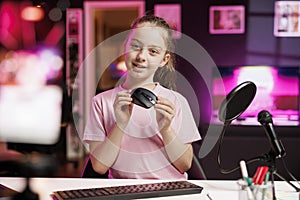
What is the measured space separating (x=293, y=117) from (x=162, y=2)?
6.50 feet

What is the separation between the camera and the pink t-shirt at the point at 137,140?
1522mm

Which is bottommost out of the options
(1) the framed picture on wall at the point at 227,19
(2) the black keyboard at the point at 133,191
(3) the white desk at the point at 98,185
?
(3) the white desk at the point at 98,185

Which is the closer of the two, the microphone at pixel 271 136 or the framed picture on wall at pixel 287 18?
the microphone at pixel 271 136

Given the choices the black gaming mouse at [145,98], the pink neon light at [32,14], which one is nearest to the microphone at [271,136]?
the black gaming mouse at [145,98]

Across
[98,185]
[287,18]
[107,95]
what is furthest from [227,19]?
[98,185]

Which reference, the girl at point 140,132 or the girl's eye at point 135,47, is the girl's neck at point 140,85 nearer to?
the girl at point 140,132

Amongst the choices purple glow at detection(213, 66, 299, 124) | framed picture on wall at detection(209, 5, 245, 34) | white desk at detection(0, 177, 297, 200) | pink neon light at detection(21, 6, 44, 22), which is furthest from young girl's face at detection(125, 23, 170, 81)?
pink neon light at detection(21, 6, 44, 22)

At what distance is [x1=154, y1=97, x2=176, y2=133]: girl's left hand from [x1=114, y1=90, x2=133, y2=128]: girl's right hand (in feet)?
0.31

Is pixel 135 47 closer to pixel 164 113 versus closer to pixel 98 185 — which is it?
pixel 164 113

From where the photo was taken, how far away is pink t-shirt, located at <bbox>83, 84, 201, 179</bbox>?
59.9 inches

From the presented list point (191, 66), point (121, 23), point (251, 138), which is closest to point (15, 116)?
point (251, 138)

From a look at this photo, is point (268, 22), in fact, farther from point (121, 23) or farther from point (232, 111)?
point (232, 111)

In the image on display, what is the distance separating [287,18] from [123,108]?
4049mm

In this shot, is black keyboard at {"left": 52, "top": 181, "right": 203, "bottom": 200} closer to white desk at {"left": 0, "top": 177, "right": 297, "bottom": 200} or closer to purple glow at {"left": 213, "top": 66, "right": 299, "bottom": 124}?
white desk at {"left": 0, "top": 177, "right": 297, "bottom": 200}
